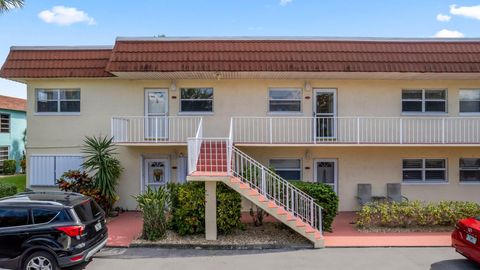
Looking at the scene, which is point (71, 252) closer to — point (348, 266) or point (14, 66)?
point (348, 266)

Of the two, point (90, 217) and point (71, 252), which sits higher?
point (90, 217)

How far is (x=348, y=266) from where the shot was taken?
8180 mm

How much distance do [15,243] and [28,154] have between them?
780cm

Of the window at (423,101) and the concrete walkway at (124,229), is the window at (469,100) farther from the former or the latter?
the concrete walkway at (124,229)

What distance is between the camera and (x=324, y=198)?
34.0ft

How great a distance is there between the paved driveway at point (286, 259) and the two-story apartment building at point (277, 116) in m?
4.62

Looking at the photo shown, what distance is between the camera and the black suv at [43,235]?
7.10m

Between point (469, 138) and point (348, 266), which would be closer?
point (348, 266)

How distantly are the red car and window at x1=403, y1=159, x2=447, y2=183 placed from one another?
6217mm

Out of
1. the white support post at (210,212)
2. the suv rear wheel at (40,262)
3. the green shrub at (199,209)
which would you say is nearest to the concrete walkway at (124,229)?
the green shrub at (199,209)

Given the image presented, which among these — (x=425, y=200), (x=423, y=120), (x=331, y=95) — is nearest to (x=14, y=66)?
(x=331, y=95)

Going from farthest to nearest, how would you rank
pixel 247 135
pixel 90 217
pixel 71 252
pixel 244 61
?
1. pixel 247 135
2. pixel 244 61
3. pixel 90 217
4. pixel 71 252

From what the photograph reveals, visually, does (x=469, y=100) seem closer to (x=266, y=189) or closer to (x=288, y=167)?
(x=288, y=167)

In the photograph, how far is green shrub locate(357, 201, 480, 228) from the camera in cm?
1111
